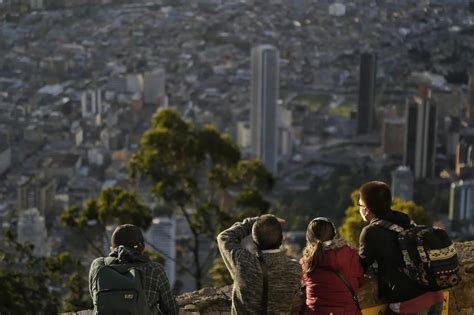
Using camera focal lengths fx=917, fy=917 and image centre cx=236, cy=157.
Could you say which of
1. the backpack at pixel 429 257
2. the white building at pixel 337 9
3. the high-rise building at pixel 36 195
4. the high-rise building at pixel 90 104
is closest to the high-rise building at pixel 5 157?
the high-rise building at pixel 36 195

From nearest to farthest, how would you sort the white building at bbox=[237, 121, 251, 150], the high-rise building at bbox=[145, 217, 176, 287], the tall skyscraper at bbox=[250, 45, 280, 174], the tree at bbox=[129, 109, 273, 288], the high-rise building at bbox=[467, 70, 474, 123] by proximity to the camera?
the tree at bbox=[129, 109, 273, 288], the high-rise building at bbox=[145, 217, 176, 287], the white building at bbox=[237, 121, 251, 150], the tall skyscraper at bbox=[250, 45, 280, 174], the high-rise building at bbox=[467, 70, 474, 123]

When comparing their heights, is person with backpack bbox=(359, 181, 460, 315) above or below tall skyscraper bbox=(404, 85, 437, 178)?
above

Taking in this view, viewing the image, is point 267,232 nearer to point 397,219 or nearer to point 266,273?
point 266,273

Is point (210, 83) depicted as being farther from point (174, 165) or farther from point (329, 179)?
point (174, 165)

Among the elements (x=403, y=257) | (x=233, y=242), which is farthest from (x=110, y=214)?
(x=403, y=257)

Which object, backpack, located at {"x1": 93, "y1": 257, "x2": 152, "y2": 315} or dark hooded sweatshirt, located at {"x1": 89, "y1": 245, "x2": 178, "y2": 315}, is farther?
dark hooded sweatshirt, located at {"x1": 89, "y1": 245, "x2": 178, "y2": 315}

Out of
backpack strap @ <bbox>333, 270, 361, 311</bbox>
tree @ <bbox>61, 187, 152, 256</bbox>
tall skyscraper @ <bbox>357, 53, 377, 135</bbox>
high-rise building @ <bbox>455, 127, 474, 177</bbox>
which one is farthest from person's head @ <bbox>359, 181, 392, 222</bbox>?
tall skyscraper @ <bbox>357, 53, 377, 135</bbox>

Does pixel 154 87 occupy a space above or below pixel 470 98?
above

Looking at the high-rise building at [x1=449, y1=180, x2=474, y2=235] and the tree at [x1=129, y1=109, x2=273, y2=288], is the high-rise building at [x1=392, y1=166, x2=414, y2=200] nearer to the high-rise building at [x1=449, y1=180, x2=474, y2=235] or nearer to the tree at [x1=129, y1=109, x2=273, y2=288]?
the high-rise building at [x1=449, y1=180, x2=474, y2=235]

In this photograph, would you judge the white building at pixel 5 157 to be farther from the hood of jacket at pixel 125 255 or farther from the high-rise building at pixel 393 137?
the hood of jacket at pixel 125 255
